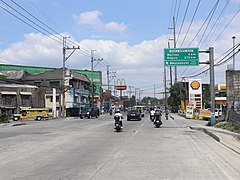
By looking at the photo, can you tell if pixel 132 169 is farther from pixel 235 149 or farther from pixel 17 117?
pixel 17 117

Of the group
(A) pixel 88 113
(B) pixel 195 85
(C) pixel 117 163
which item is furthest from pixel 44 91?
(C) pixel 117 163

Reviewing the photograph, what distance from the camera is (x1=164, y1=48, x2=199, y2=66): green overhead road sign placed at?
109 feet

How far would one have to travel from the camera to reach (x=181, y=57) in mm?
33906

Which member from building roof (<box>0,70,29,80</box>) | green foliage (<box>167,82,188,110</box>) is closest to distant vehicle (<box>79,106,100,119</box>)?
building roof (<box>0,70,29,80</box>)

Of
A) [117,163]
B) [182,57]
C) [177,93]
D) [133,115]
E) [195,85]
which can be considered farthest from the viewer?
[177,93]

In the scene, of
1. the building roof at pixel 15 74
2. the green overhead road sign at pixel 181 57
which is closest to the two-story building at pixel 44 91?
the building roof at pixel 15 74

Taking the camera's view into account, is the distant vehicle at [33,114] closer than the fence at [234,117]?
No

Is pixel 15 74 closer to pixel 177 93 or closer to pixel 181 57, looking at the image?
pixel 177 93

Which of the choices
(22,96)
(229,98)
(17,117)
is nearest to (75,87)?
(22,96)

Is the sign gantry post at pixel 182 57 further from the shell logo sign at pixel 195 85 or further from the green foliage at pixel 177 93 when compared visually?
the green foliage at pixel 177 93

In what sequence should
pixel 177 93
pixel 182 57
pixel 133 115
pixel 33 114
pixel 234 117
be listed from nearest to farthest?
pixel 234 117 < pixel 182 57 < pixel 133 115 < pixel 33 114 < pixel 177 93

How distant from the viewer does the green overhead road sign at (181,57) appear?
33344 millimetres

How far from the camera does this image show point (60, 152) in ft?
48.1

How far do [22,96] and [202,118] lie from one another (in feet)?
117
